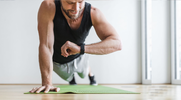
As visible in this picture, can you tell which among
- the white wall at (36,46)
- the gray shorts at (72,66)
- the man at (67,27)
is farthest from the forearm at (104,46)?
the white wall at (36,46)

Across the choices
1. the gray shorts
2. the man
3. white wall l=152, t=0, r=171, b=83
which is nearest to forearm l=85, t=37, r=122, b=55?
the man

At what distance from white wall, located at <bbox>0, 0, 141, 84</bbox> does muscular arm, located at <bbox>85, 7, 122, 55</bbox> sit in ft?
6.40

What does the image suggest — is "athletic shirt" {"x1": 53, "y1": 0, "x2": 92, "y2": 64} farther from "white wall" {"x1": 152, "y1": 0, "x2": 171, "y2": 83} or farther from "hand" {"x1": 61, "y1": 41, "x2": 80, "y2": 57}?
"white wall" {"x1": 152, "y1": 0, "x2": 171, "y2": 83}

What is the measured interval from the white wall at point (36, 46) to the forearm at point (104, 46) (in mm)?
2100

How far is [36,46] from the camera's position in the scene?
12.2 ft

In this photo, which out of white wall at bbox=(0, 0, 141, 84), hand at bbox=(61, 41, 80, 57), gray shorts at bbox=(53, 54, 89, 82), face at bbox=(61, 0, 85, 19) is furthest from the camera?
white wall at bbox=(0, 0, 141, 84)

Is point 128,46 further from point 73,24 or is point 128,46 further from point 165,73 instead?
point 73,24

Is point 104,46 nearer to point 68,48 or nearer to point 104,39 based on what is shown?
point 104,39

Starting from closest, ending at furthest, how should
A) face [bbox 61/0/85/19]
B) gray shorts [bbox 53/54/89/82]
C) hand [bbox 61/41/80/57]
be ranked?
1. hand [bbox 61/41/80/57]
2. face [bbox 61/0/85/19]
3. gray shorts [bbox 53/54/89/82]

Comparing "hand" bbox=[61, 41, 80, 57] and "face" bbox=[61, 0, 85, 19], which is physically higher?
"face" bbox=[61, 0, 85, 19]

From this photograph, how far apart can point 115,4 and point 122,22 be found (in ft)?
1.15

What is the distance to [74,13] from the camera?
168 centimetres

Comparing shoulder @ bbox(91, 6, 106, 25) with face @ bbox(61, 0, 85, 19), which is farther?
shoulder @ bbox(91, 6, 106, 25)

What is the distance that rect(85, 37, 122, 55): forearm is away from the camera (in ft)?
5.07
